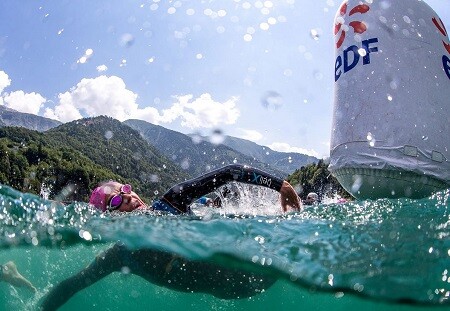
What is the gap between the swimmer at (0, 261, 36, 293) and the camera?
7730 millimetres

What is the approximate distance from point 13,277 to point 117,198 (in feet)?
13.0

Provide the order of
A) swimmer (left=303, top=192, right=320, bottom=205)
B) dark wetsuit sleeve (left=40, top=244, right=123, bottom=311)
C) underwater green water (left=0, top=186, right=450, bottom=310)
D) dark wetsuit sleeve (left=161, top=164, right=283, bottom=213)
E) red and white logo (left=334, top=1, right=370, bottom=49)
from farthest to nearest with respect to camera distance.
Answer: swimmer (left=303, top=192, right=320, bottom=205) < red and white logo (left=334, top=1, right=370, bottom=49) < dark wetsuit sleeve (left=40, top=244, right=123, bottom=311) < underwater green water (left=0, top=186, right=450, bottom=310) < dark wetsuit sleeve (left=161, top=164, right=283, bottom=213)

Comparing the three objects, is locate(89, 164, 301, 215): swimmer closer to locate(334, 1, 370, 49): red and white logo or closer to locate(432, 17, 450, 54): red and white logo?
locate(334, 1, 370, 49): red and white logo

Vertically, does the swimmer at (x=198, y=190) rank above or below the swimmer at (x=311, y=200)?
above

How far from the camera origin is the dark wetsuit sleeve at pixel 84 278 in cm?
576

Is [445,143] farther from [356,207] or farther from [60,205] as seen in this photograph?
[60,205]

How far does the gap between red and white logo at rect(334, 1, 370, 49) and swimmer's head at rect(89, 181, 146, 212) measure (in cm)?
388

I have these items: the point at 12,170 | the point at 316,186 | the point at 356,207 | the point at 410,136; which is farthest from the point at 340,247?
the point at 12,170

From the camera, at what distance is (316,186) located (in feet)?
107

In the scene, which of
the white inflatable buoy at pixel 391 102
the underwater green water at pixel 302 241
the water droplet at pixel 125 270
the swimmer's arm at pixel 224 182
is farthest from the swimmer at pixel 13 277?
the white inflatable buoy at pixel 391 102

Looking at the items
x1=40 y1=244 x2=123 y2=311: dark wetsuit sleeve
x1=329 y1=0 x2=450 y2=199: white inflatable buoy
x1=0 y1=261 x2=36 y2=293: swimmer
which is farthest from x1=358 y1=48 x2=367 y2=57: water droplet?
x1=0 y1=261 x2=36 y2=293: swimmer

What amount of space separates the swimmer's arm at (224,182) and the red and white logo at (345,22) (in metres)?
2.79

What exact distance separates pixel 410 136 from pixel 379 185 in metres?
0.77

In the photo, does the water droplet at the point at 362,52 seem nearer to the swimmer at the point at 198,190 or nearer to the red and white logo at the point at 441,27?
the red and white logo at the point at 441,27
